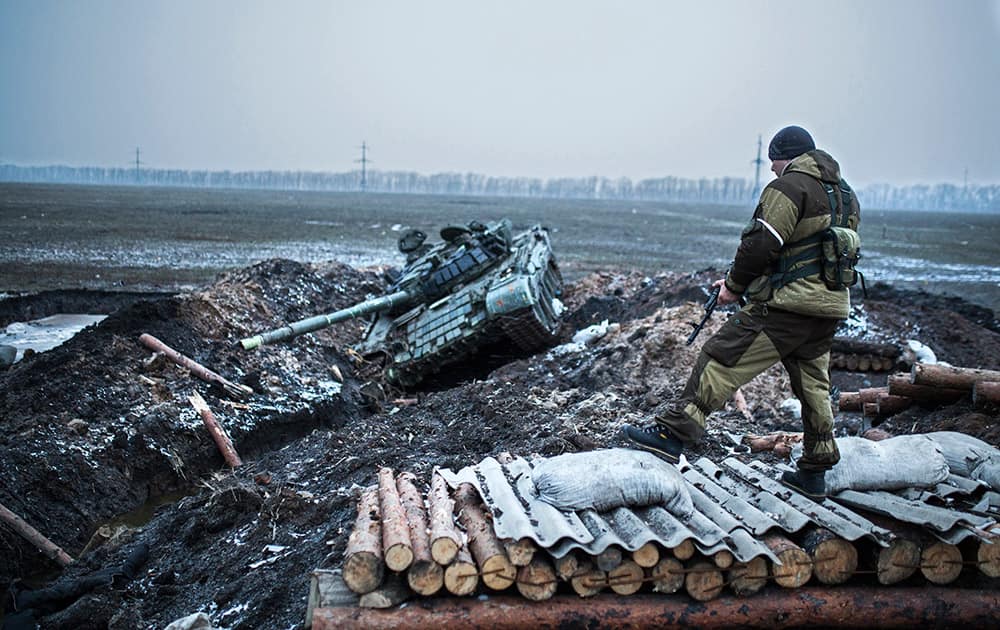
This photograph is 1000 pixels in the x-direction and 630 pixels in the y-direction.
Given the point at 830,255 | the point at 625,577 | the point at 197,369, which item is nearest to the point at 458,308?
the point at 197,369

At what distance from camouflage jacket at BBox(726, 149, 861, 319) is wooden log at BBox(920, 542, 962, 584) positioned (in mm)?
1509

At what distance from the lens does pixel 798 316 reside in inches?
211

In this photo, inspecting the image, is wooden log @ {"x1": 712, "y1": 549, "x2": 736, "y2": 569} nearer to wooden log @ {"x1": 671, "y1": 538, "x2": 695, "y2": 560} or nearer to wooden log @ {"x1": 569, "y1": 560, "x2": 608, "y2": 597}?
wooden log @ {"x1": 671, "y1": 538, "x2": 695, "y2": 560}

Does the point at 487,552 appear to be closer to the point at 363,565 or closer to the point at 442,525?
the point at 442,525

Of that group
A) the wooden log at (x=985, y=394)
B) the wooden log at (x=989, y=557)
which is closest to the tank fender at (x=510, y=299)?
the wooden log at (x=985, y=394)

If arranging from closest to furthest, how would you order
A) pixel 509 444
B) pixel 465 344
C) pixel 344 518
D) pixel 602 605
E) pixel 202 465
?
pixel 602 605 → pixel 344 518 → pixel 509 444 → pixel 202 465 → pixel 465 344

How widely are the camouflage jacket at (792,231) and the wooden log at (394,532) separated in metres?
2.67

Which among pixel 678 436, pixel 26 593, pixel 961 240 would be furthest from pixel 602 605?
pixel 961 240

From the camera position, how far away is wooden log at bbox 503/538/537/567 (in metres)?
4.60

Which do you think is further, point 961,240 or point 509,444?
point 961,240

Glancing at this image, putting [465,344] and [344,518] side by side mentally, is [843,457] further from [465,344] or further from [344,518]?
[465,344]

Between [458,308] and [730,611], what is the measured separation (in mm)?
9715

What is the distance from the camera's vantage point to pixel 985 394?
287 inches

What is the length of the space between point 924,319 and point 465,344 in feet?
29.9
